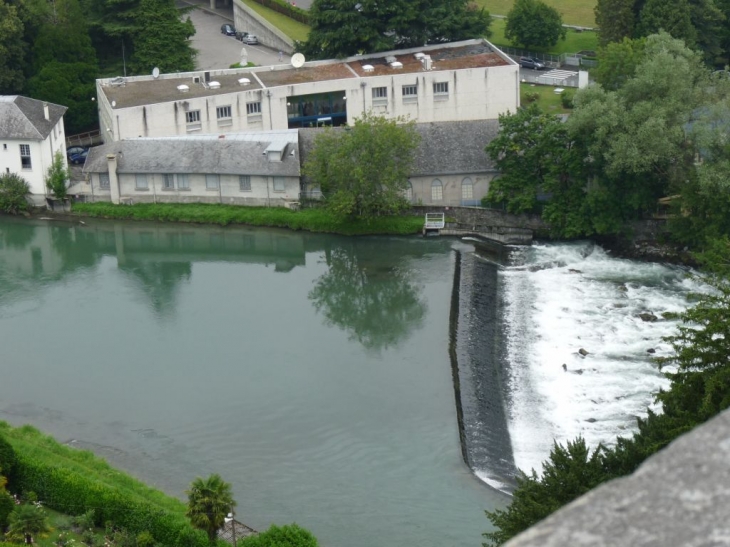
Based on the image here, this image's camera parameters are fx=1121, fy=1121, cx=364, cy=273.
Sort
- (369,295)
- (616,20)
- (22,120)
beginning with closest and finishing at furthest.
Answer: (369,295) < (22,120) < (616,20)

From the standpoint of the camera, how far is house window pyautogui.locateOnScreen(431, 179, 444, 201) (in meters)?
57.1

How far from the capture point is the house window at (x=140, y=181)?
193 ft

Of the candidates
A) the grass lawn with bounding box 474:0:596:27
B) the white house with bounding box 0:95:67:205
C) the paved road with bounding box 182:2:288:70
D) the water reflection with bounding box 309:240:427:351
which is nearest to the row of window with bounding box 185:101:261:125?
the white house with bounding box 0:95:67:205

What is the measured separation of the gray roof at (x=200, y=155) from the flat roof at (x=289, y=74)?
312cm

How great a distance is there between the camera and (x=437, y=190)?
57.2 metres

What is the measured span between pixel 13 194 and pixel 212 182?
10280 mm

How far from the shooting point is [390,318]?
45.6 meters

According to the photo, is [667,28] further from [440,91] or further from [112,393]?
[112,393]

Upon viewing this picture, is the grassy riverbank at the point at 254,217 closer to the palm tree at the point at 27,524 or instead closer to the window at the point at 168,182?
the window at the point at 168,182

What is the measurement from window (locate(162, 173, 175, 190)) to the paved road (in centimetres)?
1662

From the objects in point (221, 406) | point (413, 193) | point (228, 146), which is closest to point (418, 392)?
point (221, 406)

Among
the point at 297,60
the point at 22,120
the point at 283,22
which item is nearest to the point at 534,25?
the point at 283,22

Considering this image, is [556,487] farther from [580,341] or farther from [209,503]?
[580,341]

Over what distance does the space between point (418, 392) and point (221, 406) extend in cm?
671
